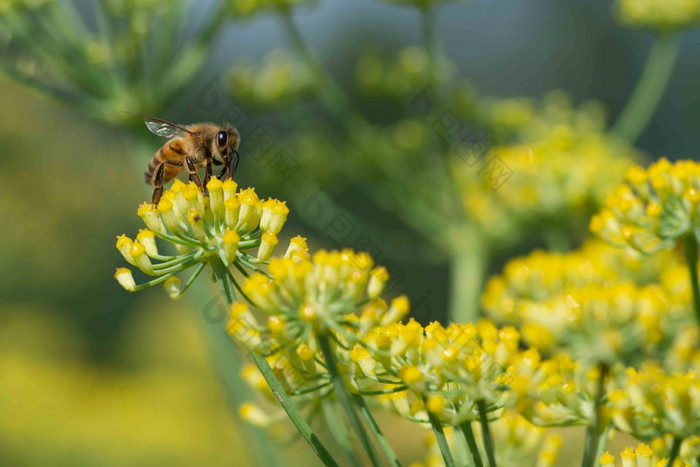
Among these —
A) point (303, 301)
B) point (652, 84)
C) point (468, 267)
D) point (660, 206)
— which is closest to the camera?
point (303, 301)

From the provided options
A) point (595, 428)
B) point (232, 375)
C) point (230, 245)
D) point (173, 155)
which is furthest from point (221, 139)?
point (595, 428)

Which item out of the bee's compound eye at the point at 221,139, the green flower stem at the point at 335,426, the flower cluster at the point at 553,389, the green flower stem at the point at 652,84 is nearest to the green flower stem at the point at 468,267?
the green flower stem at the point at 652,84

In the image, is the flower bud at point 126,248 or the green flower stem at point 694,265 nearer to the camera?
the flower bud at point 126,248

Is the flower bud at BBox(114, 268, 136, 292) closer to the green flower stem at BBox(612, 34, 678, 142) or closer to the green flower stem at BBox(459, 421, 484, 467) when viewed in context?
the green flower stem at BBox(459, 421, 484, 467)

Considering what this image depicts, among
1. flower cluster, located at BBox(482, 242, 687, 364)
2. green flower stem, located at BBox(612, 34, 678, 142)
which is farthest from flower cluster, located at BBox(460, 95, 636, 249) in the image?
flower cluster, located at BBox(482, 242, 687, 364)

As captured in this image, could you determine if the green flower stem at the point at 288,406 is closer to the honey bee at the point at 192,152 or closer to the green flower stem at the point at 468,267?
the honey bee at the point at 192,152

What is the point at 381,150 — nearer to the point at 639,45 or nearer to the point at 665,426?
the point at 665,426

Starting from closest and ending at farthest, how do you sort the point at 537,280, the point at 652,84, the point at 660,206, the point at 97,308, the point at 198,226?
the point at 198,226 → the point at 660,206 → the point at 537,280 → the point at 652,84 → the point at 97,308

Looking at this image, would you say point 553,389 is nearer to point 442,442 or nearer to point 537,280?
point 442,442
